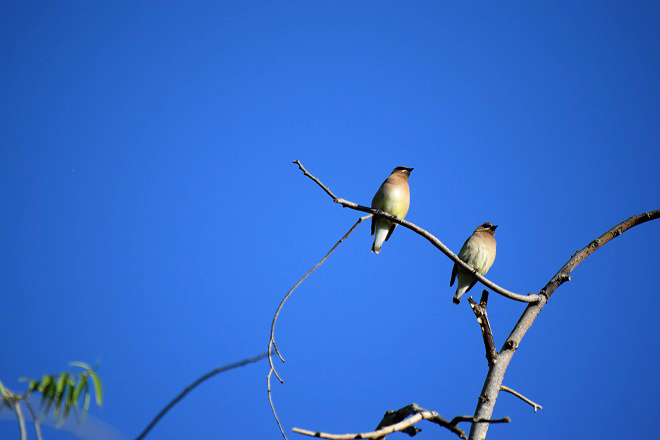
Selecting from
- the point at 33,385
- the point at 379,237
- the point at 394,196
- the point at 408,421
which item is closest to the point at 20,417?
the point at 33,385

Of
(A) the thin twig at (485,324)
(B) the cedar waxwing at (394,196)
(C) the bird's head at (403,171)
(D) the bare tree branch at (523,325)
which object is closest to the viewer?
(D) the bare tree branch at (523,325)

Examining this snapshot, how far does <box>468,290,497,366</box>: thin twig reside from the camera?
419 cm

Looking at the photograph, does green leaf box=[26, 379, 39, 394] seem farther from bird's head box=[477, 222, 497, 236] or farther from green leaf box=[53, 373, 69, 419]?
bird's head box=[477, 222, 497, 236]

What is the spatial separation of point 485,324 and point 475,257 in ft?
13.8

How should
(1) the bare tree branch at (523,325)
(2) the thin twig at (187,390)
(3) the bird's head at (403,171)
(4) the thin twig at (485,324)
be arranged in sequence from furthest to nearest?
(3) the bird's head at (403,171), (4) the thin twig at (485,324), (1) the bare tree branch at (523,325), (2) the thin twig at (187,390)

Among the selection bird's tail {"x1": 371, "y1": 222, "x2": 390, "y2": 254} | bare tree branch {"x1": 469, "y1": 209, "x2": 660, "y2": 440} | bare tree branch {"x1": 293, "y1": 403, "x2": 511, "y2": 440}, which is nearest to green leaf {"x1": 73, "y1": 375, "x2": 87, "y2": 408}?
bare tree branch {"x1": 293, "y1": 403, "x2": 511, "y2": 440}

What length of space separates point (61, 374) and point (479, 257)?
270 inches

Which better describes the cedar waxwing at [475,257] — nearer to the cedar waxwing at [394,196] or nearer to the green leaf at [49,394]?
the cedar waxwing at [394,196]

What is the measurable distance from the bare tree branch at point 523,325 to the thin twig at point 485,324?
0.05 m

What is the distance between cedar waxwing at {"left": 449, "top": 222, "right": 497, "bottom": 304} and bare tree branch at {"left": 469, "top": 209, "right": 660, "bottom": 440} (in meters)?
3.89

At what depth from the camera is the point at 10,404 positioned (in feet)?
6.78

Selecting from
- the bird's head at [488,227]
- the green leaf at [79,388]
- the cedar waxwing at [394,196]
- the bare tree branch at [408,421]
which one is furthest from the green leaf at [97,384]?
the bird's head at [488,227]

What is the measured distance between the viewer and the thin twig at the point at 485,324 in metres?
4.19

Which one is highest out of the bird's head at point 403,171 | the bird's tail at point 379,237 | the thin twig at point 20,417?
the bird's head at point 403,171
